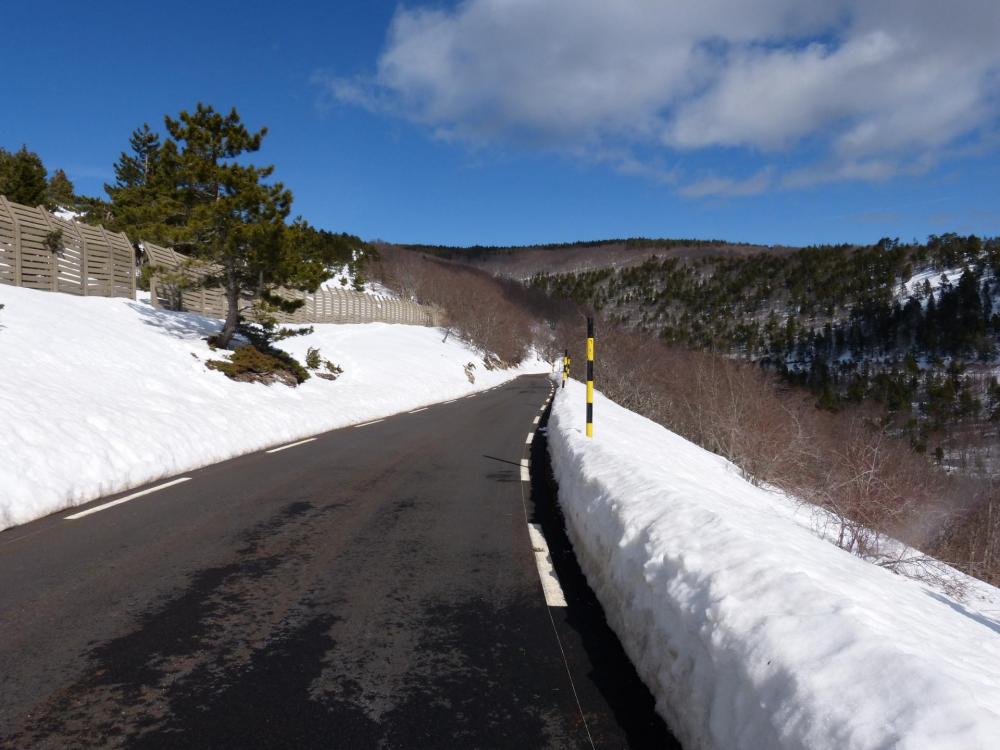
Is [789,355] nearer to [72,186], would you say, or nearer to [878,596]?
[72,186]

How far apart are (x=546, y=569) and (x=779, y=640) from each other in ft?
8.74

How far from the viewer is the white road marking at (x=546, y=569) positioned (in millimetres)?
4200

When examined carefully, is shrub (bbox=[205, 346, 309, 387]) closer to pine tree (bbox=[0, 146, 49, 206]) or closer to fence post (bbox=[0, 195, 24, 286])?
fence post (bbox=[0, 195, 24, 286])

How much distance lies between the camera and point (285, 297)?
29828mm

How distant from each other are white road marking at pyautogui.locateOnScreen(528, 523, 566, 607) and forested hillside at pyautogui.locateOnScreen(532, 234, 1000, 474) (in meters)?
96.2

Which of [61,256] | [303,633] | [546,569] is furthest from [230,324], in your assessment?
[303,633]

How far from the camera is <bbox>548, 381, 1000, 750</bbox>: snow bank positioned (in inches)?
70.8

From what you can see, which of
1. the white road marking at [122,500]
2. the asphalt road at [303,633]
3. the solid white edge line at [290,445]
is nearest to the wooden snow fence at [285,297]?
the solid white edge line at [290,445]

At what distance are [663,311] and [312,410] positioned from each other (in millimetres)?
168828

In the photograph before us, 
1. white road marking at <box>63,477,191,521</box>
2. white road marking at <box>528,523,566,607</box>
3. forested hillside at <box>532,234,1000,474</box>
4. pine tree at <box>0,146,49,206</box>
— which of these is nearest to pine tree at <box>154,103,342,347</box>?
white road marking at <box>63,477,191,521</box>

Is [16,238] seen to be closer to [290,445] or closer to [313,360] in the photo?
[313,360]

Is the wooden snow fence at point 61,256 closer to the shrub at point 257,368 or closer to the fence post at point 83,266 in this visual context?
the fence post at point 83,266

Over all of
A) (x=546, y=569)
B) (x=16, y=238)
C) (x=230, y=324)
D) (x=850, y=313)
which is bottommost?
(x=546, y=569)

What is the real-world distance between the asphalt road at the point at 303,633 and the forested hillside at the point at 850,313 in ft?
320
